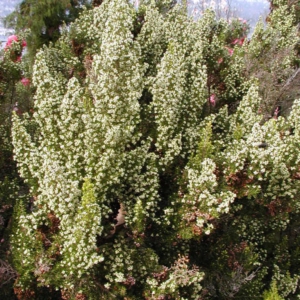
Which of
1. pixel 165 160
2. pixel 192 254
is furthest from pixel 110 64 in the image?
pixel 192 254

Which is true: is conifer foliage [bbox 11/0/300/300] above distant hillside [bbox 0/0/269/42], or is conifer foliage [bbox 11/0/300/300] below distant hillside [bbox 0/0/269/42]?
below

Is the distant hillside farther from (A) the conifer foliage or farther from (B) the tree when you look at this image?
(A) the conifer foliage

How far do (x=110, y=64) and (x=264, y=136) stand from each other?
3.06 meters

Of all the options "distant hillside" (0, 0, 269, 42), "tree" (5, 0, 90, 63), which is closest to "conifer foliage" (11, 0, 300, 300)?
"tree" (5, 0, 90, 63)

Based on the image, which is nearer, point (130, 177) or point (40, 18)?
point (130, 177)

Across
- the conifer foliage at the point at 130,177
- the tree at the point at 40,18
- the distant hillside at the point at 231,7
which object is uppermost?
the distant hillside at the point at 231,7

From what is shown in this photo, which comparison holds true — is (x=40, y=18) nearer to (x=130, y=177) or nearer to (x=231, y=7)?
(x=130, y=177)

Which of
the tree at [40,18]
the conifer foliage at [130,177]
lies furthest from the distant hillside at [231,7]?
the conifer foliage at [130,177]

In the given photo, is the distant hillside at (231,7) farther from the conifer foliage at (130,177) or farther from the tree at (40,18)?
the conifer foliage at (130,177)

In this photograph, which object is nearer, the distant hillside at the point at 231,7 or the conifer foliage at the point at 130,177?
the conifer foliage at the point at 130,177

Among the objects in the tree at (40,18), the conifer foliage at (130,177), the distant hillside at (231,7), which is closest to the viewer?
the conifer foliage at (130,177)

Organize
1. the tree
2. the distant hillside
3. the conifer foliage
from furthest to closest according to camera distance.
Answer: the distant hillside, the tree, the conifer foliage

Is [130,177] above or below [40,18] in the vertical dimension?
below

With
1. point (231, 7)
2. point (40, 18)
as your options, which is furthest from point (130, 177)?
point (231, 7)
